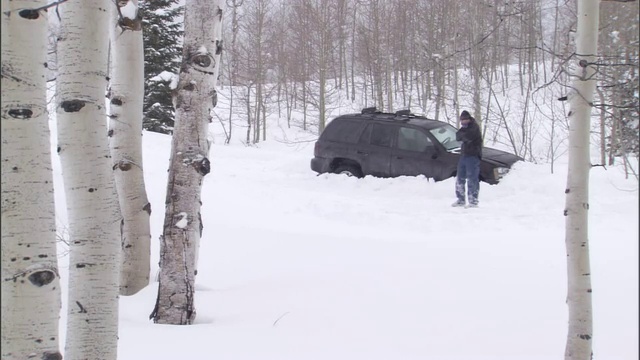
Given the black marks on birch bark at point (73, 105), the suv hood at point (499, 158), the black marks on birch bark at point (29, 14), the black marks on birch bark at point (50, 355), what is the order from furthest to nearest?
the suv hood at point (499, 158), the black marks on birch bark at point (73, 105), the black marks on birch bark at point (50, 355), the black marks on birch bark at point (29, 14)

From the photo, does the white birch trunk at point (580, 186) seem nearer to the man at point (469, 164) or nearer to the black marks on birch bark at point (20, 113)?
the black marks on birch bark at point (20, 113)

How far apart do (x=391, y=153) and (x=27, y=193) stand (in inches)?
409

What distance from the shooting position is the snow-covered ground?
14.3 feet

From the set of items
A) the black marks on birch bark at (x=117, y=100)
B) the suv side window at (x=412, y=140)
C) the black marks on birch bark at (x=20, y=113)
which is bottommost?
the black marks on birch bark at (x=20, y=113)

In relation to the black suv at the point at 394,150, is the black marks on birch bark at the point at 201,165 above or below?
below

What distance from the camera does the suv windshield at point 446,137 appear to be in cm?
1184

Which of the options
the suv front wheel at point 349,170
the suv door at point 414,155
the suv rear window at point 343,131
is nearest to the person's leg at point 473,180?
the suv door at point 414,155

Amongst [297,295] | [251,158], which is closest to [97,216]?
[297,295]

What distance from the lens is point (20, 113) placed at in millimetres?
2211

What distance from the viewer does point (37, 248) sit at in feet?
7.43

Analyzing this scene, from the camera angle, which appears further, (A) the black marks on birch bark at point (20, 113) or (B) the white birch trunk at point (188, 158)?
(B) the white birch trunk at point (188, 158)

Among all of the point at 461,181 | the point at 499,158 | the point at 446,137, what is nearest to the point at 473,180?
the point at 461,181

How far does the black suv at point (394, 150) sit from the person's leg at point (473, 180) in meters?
1.05

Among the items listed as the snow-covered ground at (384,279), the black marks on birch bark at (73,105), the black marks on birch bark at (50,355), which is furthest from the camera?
the snow-covered ground at (384,279)
